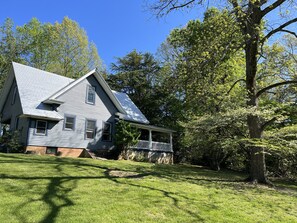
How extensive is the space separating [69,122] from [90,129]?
178 centimetres

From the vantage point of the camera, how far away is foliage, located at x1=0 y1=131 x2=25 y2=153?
49.2 feet

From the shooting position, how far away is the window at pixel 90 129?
60.7ft

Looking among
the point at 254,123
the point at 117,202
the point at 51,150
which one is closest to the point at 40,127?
the point at 51,150

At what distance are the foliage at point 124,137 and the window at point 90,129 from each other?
1.80 m

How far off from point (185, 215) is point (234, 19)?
7.24 metres

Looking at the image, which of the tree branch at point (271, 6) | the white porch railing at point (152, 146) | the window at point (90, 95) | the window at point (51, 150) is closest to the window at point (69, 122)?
the window at point (51, 150)

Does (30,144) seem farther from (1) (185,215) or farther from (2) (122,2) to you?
(1) (185,215)

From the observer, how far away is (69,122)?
688 inches

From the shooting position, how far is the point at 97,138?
18.9m

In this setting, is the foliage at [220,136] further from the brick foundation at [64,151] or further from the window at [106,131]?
the brick foundation at [64,151]

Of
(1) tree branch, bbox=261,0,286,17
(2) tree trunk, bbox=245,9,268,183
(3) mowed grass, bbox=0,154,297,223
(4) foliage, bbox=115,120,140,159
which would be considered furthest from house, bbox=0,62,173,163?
(1) tree branch, bbox=261,0,286,17

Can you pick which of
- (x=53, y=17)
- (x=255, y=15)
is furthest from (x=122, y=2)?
(x=53, y=17)

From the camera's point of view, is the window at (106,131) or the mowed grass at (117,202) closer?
the mowed grass at (117,202)

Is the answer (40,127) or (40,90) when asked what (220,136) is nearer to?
(40,127)
